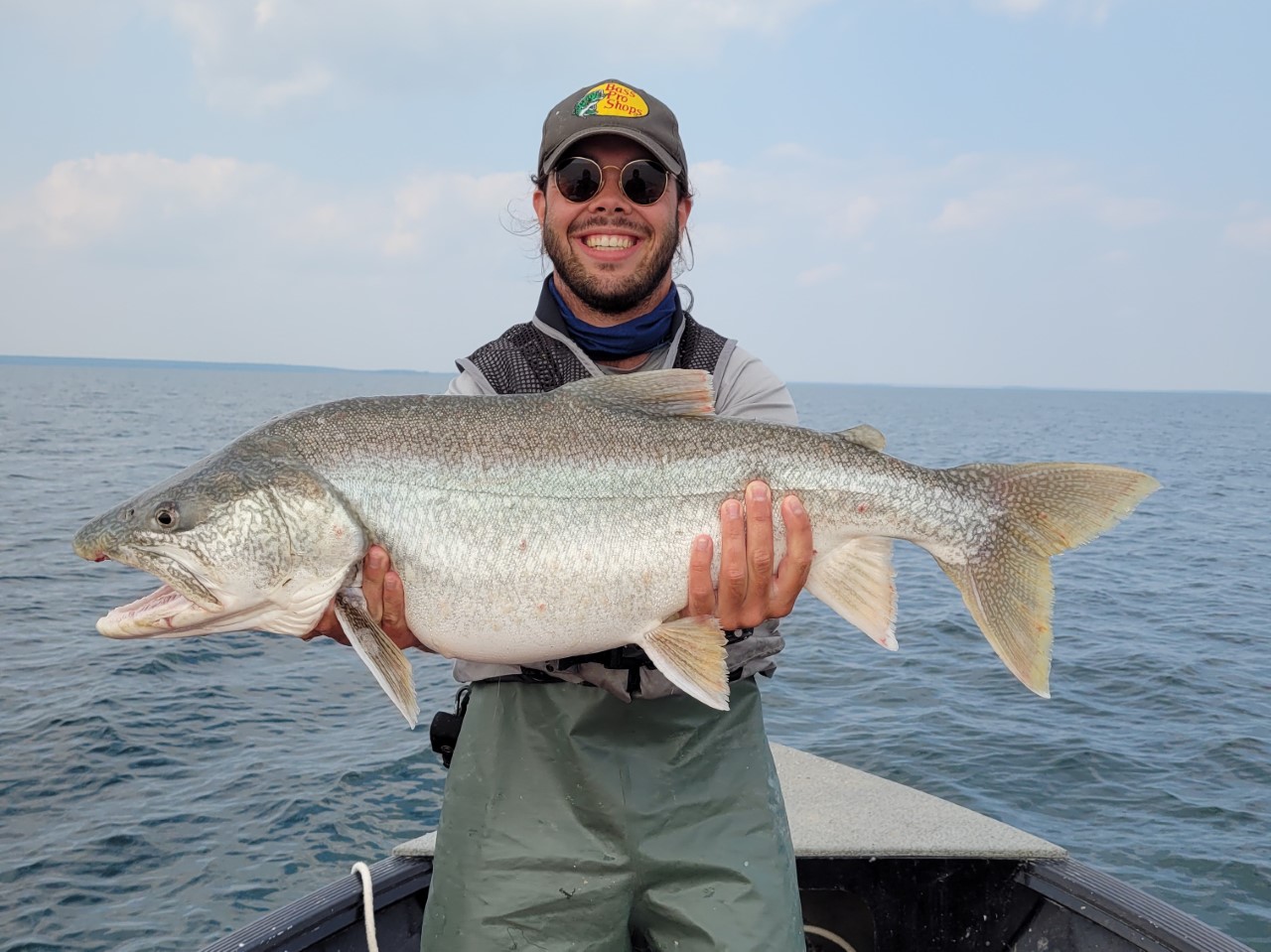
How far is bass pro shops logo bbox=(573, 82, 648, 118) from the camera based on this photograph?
4.48 m

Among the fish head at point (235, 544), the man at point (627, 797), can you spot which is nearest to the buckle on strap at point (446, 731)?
the man at point (627, 797)

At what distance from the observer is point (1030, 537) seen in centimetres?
388

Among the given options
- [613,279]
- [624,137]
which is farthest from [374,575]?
[624,137]

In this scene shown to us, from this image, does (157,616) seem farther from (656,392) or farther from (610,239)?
(610,239)

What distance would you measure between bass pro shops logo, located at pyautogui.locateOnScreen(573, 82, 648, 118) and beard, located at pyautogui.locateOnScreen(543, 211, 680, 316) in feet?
1.61

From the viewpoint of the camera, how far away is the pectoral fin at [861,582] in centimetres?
389

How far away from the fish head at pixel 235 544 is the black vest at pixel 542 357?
3.48 feet

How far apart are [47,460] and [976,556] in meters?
43.2

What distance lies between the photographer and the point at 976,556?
393cm

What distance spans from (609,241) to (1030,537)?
2.21m

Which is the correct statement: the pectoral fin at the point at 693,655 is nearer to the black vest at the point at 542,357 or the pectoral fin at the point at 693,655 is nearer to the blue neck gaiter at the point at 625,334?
the black vest at the point at 542,357

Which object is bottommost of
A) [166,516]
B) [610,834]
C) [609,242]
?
[610,834]

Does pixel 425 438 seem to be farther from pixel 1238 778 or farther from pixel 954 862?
pixel 1238 778

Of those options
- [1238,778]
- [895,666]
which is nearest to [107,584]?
[895,666]
